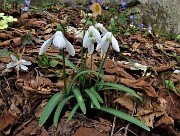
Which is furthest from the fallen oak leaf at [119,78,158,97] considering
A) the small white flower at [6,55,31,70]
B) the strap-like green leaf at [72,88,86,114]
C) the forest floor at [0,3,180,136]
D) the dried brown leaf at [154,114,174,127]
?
the small white flower at [6,55,31,70]

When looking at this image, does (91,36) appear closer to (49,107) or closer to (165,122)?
(49,107)

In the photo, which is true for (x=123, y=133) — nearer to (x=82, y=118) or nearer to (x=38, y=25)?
(x=82, y=118)

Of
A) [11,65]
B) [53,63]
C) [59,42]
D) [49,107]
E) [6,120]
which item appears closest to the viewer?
[59,42]

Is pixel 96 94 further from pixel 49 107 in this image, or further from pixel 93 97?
pixel 49 107

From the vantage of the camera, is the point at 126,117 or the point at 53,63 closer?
the point at 126,117

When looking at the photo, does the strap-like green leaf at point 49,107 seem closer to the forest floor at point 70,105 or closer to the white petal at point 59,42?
the forest floor at point 70,105

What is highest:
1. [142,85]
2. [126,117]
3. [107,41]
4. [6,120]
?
[107,41]

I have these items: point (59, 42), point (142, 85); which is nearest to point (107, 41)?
point (59, 42)

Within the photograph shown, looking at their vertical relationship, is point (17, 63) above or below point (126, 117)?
above

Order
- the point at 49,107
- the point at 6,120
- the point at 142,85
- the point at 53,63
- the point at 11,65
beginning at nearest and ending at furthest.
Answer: the point at 49,107, the point at 6,120, the point at 142,85, the point at 11,65, the point at 53,63

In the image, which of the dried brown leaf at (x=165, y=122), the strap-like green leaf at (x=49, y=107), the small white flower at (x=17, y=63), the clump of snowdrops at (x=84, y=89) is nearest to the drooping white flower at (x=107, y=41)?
the clump of snowdrops at (x=84, y=89)

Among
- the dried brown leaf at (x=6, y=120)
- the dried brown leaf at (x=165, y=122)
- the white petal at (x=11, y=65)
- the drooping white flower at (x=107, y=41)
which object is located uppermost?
the drooping white flower at (x=107, y=41)
